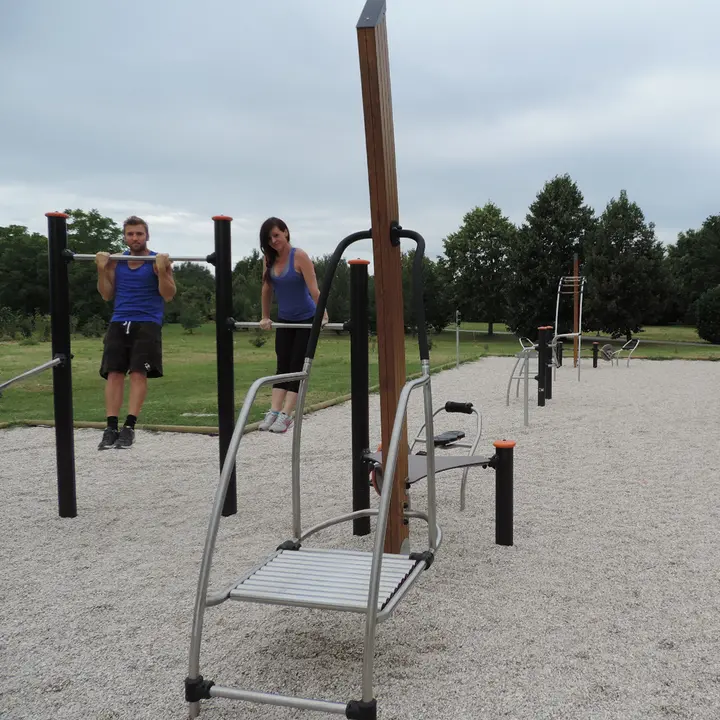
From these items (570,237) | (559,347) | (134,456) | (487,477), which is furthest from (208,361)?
(570,237)

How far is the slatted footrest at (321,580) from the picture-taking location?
2.46 m

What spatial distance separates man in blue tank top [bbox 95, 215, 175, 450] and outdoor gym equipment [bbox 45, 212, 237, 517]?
217mm

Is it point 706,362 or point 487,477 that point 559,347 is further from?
point 487,477

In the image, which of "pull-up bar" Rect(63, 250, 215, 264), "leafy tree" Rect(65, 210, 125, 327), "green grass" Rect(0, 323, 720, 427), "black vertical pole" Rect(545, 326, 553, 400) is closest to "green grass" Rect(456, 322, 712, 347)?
"green grass" Rect(0, 323, 720, 427)

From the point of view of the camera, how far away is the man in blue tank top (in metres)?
4.11

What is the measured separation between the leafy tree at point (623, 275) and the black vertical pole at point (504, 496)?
2508cm

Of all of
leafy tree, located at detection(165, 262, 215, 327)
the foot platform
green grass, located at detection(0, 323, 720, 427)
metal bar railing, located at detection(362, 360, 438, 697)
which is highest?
leafy tree, located at detection(165, 262, 215, 327)

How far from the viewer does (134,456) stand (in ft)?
21.6

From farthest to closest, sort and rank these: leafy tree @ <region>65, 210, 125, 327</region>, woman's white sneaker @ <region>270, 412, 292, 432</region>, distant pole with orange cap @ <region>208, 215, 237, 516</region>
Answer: leafy tree @ <region>65, 210, 125, 327</region> < woman's white sneaker @ <region>270, 412, 292, 432</region> < distant pole with orange cap @ <region>208, 215, 237, 516</region>

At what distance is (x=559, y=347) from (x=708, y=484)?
10740 millimetres

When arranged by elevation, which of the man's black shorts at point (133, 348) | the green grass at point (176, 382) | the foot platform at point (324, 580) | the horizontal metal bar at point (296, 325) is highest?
the horizontal metal bar at point (296, 325)

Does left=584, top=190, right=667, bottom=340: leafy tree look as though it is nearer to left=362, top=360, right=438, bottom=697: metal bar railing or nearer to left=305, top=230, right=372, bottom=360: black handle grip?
left=305, top=230, right=372, bottom=360: black handle grip

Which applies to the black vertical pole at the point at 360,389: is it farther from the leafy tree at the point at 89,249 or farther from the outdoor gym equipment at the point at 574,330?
the outdoor gym equipment at the point at 574,330

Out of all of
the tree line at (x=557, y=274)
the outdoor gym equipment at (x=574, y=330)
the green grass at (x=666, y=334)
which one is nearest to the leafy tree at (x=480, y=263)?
the tree line at (x=557, y=274)
